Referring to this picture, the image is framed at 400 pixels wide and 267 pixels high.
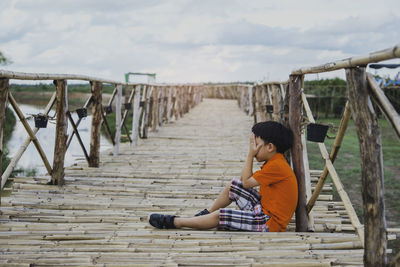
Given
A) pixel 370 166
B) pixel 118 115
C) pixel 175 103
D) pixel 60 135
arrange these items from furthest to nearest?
pixel 175 103 → pixel 118 115 → pixel 60 135 → pixel 370 166

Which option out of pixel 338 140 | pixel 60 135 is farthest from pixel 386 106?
pixel 60 135

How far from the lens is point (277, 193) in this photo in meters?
2.91

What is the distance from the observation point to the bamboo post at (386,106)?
181cm

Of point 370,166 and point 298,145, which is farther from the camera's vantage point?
point 298,145

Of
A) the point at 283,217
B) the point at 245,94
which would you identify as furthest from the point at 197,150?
the point at 245,94

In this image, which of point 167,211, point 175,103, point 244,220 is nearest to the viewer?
point 244,220

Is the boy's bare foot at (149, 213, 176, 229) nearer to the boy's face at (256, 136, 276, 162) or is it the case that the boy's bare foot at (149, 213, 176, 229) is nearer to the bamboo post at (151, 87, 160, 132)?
the boy's face at (256, 136, 276, 162)

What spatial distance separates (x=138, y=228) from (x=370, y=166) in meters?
1.69

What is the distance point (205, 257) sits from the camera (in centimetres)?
243

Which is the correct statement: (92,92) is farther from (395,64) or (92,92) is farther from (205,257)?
(395,64)

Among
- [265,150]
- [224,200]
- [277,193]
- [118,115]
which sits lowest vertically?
[224,200]

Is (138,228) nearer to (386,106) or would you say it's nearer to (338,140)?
(338,140)

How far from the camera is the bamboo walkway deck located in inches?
95.1

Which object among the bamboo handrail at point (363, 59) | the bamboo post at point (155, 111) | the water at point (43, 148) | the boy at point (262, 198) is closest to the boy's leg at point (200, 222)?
the boy at point (262, 198)
